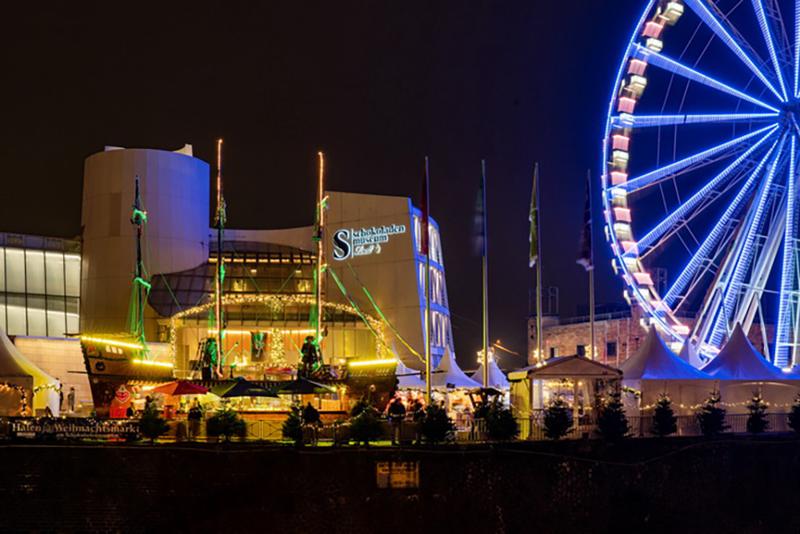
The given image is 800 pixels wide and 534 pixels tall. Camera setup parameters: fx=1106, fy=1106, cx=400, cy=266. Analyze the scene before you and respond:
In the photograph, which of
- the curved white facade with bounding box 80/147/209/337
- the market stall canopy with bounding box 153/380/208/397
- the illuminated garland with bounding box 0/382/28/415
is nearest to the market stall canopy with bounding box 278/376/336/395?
the market stall canopy with bounding box 153/380/208/397

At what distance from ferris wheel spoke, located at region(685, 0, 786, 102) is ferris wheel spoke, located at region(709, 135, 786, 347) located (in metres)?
2.68

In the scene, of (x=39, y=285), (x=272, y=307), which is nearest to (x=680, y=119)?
(x=272, y=307)

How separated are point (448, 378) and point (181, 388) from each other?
51.3 ft

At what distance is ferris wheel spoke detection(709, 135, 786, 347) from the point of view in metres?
Result: 49.8

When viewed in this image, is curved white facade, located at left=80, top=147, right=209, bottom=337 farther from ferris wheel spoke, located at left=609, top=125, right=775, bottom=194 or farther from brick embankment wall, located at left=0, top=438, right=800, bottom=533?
brick embankment wall, located at left=0, top=438, right=800, bottom=533

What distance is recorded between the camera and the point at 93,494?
108ft

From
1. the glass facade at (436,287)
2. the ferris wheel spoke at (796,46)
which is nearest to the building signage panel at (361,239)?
the glass facade at (436,287)

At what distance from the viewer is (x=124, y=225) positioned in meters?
71.2

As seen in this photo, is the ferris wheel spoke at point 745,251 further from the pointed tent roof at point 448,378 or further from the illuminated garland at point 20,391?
the illuminated garland at point 20,391

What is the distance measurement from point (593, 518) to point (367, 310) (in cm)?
3865

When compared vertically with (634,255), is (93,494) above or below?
below

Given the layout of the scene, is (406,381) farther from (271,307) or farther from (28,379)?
(28,379)

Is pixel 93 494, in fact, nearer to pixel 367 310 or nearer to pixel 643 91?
pixel 643 91

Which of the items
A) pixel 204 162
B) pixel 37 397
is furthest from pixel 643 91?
pixel 204 162
